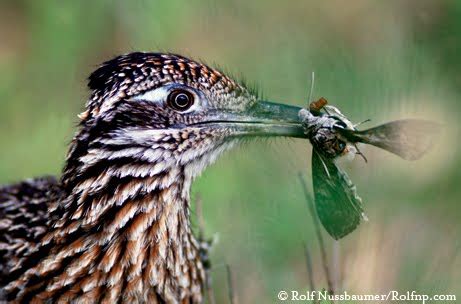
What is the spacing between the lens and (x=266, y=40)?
28.3ft

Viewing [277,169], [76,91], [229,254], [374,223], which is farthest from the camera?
[76,91]

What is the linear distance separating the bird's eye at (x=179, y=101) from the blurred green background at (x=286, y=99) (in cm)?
56

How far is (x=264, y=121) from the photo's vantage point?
5.21m

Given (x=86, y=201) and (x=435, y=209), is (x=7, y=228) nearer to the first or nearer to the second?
(x=86, y=201)

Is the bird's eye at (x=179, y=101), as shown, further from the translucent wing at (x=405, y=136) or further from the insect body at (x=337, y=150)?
the translucent wing at (x=405, y=136)

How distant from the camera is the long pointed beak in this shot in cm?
515

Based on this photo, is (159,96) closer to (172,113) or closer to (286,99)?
(172,113)

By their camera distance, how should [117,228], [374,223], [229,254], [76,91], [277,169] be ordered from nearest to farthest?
[117,228] < [374,223] < [277,169] < [229,254] < [76,91]

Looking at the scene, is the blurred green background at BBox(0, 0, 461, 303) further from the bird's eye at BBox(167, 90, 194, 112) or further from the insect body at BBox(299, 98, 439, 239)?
the bird's eye at BBox(167, 90, 194, 112)

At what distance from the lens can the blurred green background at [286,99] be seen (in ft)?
17.7

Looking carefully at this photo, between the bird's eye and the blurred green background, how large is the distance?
0.56 meters

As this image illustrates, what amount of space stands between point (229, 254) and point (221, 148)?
5.98 ft

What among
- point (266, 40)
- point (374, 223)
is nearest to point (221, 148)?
point (374, 223)

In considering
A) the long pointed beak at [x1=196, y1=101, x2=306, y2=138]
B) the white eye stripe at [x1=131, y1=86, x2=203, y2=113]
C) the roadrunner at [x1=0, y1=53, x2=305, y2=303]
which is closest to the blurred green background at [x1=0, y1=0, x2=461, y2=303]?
the long pointed beak at [x1=196, y1=101, x2=306, y2=138]
